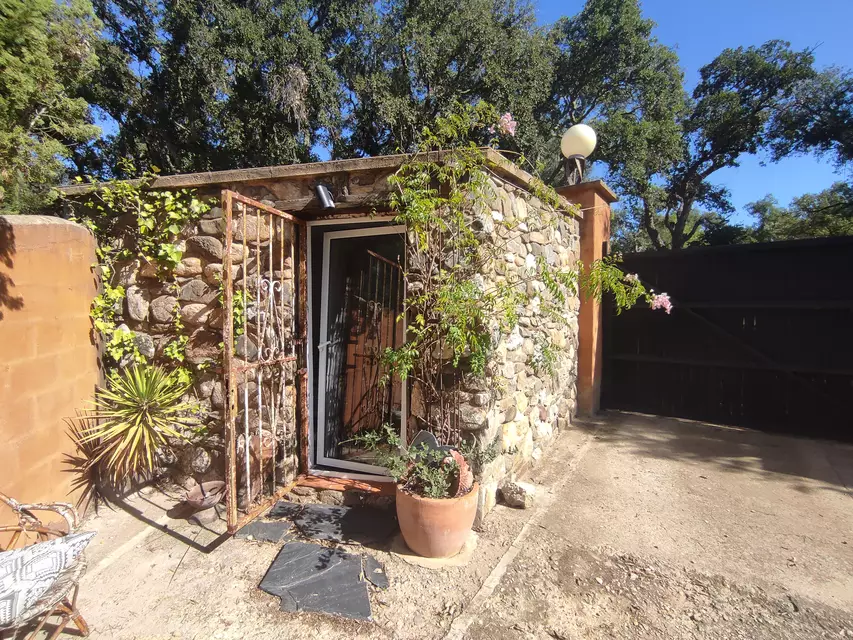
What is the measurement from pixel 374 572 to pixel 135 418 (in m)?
1.92

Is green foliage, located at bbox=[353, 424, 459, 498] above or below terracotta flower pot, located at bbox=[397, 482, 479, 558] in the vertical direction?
above

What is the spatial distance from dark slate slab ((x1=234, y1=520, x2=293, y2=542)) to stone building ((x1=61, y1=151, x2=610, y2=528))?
11cm

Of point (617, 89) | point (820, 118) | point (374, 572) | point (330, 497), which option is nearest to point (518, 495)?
point (374, 572)

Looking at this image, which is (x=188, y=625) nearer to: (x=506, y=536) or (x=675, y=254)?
(x=506, y=536)

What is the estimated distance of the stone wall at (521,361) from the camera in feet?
9.74

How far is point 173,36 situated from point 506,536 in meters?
10.7

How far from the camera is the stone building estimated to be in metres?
3.07

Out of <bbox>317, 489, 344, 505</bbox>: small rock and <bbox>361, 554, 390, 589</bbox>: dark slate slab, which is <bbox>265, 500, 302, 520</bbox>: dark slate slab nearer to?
<bbox>317, 489, 344, 505</bbox>: small rock

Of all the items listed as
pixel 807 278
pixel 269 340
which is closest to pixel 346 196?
pixel 269 340

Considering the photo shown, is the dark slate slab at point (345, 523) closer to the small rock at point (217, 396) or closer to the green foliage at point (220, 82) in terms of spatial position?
the small rock at point (217, 396)

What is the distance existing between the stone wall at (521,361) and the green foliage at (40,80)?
216 centimetres

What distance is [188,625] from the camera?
6.98 ft

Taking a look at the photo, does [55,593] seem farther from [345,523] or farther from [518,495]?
[518,495]

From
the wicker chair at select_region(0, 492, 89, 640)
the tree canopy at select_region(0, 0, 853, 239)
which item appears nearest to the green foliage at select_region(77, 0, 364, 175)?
the tree canopy at select_region(0, 0, 853, 239)
